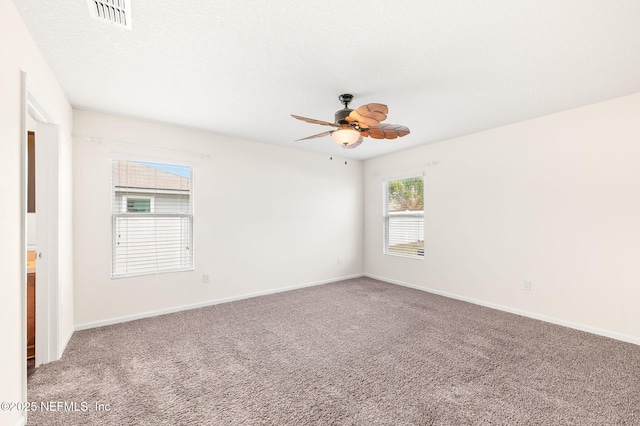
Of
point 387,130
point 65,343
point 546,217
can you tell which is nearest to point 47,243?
point 65,343

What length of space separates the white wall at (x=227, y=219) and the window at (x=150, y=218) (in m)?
0.11

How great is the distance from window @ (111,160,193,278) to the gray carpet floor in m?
0.73

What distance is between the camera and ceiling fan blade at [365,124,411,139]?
2701 mm

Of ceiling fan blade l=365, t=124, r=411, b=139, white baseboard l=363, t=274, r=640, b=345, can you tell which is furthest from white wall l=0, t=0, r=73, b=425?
white baseboard l=363, t=274, r=640, b=345

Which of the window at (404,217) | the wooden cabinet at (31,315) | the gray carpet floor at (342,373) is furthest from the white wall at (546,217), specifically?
the wooden cabinet at (31,315)

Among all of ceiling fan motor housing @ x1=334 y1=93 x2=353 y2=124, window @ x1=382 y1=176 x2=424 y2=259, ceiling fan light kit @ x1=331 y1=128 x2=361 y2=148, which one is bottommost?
window @ x1=382 y1=176 x2=424 y2=259

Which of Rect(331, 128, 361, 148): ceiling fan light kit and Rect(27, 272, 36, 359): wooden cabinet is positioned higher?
Rect(331, 128, 361, 148): ceiling fan light kit

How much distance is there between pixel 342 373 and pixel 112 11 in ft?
9.67

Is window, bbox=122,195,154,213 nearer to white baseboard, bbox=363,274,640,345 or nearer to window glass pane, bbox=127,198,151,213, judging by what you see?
window glass pane, bbox=127,198,151,213

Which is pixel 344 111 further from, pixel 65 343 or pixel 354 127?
pixel 65 343

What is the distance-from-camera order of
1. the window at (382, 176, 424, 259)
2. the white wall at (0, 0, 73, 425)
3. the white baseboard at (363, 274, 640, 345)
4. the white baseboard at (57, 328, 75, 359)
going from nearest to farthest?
1. the white wall at (0, 0, 73, 425)
2. the white baseboard at (57, 328, 75, 359)
3. the white baseboard at (363, 274, 640, 345)
4. the window at (382, 176, 424, 259)

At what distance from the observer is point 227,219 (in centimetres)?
438

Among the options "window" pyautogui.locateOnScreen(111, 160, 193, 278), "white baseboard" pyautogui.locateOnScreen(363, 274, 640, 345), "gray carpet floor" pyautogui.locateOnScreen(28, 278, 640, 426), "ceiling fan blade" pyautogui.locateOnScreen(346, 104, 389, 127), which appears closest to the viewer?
"gray carpet floor" pyautogui.locateOnScreen(28, 278, 640, 426)

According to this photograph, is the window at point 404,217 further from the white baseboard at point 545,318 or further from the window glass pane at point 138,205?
the window glass pane at point 138,205
